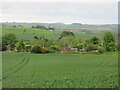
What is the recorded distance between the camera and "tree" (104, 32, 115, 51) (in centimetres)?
2206

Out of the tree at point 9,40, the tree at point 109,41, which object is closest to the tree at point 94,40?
the tree at point 109,41

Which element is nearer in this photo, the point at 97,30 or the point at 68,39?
the point at 68,39

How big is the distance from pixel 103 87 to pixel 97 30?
912 inches

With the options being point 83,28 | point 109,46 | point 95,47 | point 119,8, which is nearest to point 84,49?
point 95,47

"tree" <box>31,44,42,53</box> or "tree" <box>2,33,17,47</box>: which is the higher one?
A: "tree" <box>2,33,17,47</box>

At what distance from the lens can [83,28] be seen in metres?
29.8

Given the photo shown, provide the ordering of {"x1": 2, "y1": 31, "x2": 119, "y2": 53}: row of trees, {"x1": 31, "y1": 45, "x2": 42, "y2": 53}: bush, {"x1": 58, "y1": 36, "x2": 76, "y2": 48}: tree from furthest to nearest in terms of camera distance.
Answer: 1. {"x1": 58, "y1": 36, "x2": 76, "y2": 48}: tree
2. {"x1": 2, "y1": 31, "x2": 119, "y2": 53}: row of trees
3. {"x1": 31, "y1": 45, "x2": 42, "y2": 53}: bush

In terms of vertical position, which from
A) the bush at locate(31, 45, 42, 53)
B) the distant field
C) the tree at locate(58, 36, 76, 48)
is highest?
the distant field

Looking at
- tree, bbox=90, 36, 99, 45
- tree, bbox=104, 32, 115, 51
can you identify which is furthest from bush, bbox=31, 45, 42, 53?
tree, bbox=104, 32, 115, 51

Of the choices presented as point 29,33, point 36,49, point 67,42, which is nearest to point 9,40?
point 36,49

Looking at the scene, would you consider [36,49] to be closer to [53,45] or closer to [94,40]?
[53,45]

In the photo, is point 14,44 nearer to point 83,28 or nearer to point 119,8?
point 83,28

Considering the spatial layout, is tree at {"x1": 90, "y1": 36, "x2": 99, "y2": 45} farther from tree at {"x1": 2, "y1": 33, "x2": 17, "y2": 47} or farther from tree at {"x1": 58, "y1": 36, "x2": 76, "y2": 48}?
tree at {"x1": 2, "y1": 33, "x2": 17, "y2": 47}

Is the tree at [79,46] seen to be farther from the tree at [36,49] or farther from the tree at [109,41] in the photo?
the tree at [36,49]
